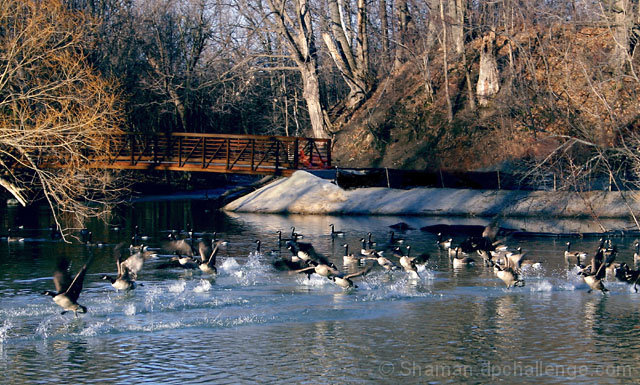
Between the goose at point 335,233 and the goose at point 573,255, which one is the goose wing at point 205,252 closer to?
the goose at point 335,233

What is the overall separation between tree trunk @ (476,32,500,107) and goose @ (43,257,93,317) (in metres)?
36.0

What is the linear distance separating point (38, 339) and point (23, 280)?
6503 millimetres

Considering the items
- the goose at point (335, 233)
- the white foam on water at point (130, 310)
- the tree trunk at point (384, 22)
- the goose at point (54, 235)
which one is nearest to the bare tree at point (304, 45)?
the tree trunk at point (384, 22)

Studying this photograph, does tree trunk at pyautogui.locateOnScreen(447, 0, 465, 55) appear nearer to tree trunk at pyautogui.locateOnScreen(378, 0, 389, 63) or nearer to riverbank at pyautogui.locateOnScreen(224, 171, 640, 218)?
tree trunk at pyautogui.locateOnScreen(378, 0, 389, 63)

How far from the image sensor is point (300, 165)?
4712cm

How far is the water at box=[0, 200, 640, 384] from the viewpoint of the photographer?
42.1 feet

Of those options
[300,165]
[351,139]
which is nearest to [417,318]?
[300,165]

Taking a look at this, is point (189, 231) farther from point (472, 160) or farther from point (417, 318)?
point (472, 160)

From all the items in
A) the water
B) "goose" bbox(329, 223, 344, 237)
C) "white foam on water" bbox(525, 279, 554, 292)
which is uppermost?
"goose" bbox(329, 223, 344, 237)

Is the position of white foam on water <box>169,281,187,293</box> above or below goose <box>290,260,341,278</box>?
below

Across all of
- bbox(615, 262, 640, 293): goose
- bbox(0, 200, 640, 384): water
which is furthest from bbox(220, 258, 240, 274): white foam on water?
bbox(615, 262, 640, 293): goose

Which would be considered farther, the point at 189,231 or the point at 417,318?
the point at 189,231

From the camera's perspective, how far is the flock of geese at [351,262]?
16.9 metres

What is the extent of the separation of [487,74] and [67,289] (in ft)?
124
